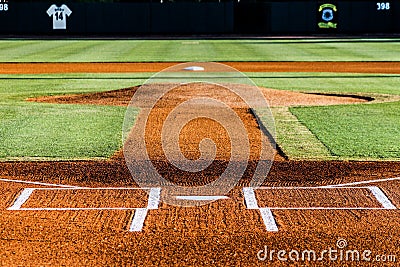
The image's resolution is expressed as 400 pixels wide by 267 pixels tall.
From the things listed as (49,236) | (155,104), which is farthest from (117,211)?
(155,104)

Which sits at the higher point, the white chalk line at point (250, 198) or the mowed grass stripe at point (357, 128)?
the white chalk line at point (250, 198)

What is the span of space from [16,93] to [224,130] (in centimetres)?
690

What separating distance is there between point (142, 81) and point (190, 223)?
42.5 feet

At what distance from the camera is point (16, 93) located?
16.8 m

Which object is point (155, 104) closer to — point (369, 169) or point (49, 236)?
point (369, 169)

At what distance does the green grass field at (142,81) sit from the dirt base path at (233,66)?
1443mm

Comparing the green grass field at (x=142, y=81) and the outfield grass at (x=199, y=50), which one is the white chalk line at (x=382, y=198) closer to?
the green grass field at (x=142, y=81)

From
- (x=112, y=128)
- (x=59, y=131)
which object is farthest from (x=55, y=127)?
(x=112, y=128)

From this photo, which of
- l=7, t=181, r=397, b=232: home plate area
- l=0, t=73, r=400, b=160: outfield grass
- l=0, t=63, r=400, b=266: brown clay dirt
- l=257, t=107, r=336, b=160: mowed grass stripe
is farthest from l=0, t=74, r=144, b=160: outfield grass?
l=257, t=107, r=336, b=160: mowed grass stripe
